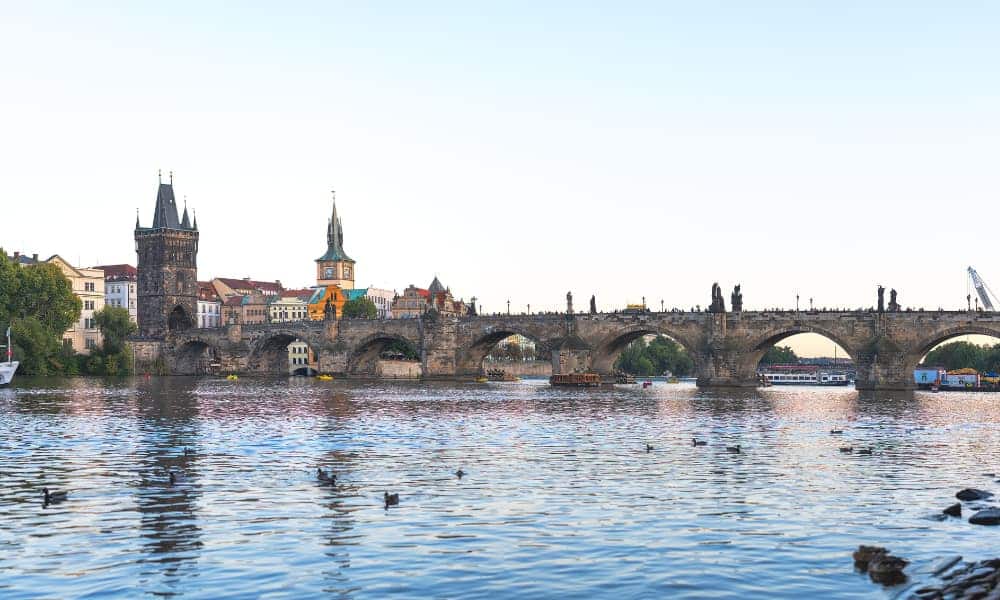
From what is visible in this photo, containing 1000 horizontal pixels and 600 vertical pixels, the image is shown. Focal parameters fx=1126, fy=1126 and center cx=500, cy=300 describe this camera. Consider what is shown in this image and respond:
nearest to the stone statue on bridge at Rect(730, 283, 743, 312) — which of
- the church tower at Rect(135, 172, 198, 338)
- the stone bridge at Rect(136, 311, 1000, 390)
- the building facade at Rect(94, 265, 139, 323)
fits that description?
the stone bridge at Rect(136, 311, 1000, 390)

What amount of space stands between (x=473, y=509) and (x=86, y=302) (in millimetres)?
139119

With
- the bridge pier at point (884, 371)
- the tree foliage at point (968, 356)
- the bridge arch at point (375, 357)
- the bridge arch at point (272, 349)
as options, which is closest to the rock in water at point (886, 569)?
the bridge pier at point (884, 371)

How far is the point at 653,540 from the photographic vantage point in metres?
23.3

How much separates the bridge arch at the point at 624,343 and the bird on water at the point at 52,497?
273 feet

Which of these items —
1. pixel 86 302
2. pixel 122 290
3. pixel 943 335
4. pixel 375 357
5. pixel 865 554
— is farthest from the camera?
pixel 122 290

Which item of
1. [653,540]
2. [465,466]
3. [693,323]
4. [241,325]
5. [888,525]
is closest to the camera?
[653,540]

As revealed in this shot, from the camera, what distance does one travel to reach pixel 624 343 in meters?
119

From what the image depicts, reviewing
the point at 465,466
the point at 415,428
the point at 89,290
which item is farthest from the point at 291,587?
the point at 89,290

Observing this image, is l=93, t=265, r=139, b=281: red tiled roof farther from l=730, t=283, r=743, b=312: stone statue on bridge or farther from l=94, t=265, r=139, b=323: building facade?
l=730, t=283, r=743, b=312: stone statue on bridge

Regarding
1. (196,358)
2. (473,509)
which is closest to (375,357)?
(196,358)

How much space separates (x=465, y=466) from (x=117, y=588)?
18122 millimetres

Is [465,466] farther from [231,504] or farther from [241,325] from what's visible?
[241,325]

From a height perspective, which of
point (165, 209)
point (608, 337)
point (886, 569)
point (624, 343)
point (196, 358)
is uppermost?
point (165, 209)

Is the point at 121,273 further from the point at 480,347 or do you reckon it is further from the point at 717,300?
the point at 717,300
